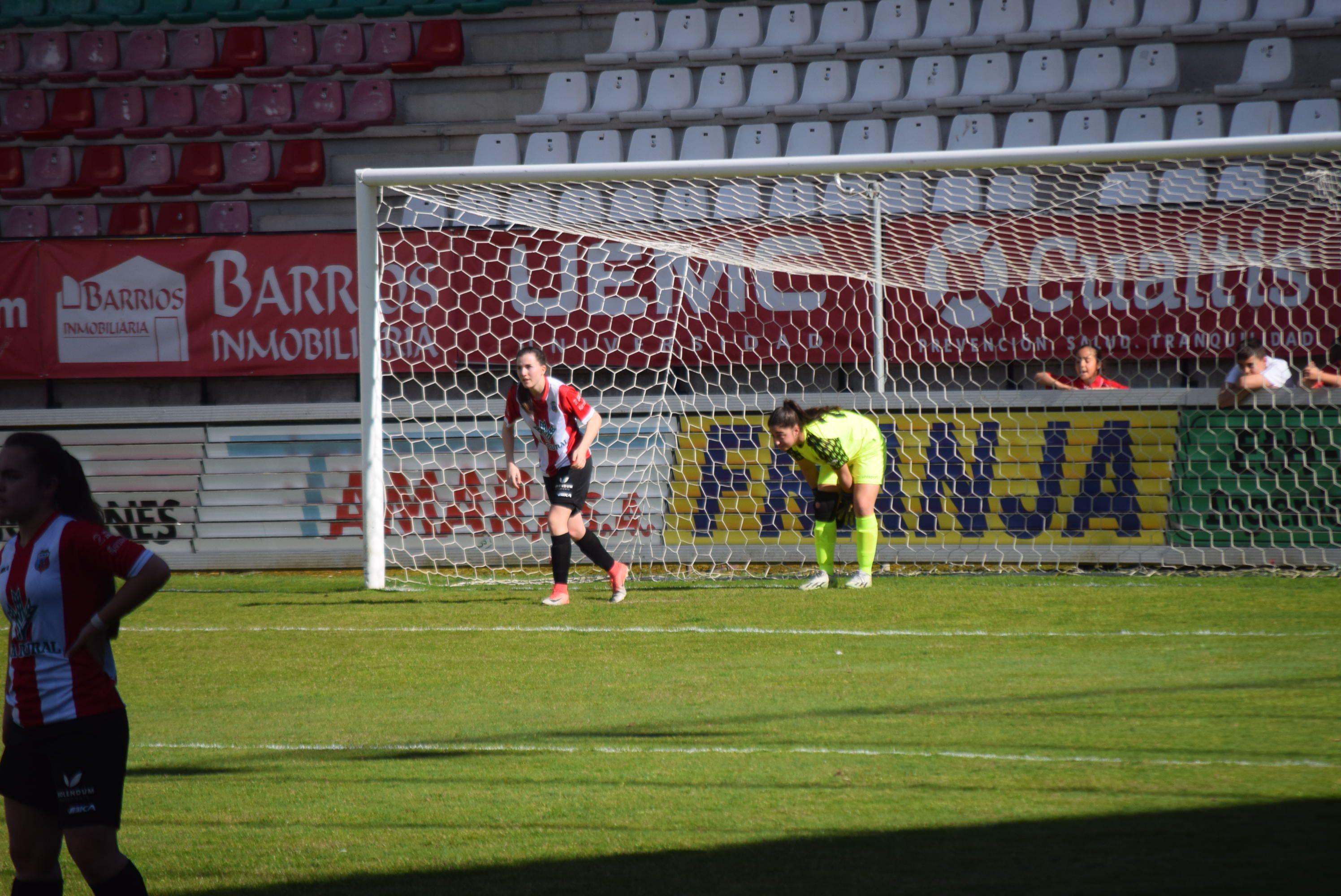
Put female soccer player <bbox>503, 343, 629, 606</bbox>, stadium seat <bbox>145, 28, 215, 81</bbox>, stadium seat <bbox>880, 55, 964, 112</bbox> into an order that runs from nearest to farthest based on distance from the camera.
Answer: female soccer player <bbox>503, 343, 629, 606</bbox>, stadium seat <bbox>880, 55, 964, 112</bbox>, stadium seat <bbox>145, 28, 215, 81</bbox>

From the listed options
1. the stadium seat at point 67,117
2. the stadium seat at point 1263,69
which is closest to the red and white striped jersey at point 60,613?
the stadium seat at point 1263,69

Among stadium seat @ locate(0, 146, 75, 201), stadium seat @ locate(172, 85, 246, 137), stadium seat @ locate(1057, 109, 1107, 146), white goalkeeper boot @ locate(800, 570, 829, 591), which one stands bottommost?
white goalkeeper boot @ locate(800, 570, 829, 591)

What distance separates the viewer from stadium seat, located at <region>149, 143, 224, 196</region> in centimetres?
1711

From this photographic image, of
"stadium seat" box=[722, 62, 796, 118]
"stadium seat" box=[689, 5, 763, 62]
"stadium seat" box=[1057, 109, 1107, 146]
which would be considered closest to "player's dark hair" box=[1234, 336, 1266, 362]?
"stadium seat" box=[1057, 109, 1107, 146]

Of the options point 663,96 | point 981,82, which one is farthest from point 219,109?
point 981,82

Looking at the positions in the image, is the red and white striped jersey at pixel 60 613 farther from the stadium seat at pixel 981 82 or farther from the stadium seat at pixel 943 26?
the stadium seat at pixel 943 26

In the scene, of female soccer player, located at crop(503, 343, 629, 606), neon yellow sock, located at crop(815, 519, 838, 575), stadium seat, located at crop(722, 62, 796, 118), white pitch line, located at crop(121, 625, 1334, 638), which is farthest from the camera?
stadium seat, located at crop(722, 62, 796, 118)

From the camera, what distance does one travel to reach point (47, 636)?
3.30 m

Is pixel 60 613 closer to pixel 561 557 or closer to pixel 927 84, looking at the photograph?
pixel 561 557

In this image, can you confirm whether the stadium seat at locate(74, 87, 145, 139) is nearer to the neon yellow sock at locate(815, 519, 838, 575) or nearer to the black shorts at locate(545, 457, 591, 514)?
the black shorts at locate(545, 457, 591, 514)

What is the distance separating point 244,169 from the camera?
1712cm

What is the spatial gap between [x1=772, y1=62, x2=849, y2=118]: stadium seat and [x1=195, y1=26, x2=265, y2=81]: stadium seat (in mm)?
7485

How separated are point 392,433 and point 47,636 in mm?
9383

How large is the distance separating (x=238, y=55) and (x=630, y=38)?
5578mm
